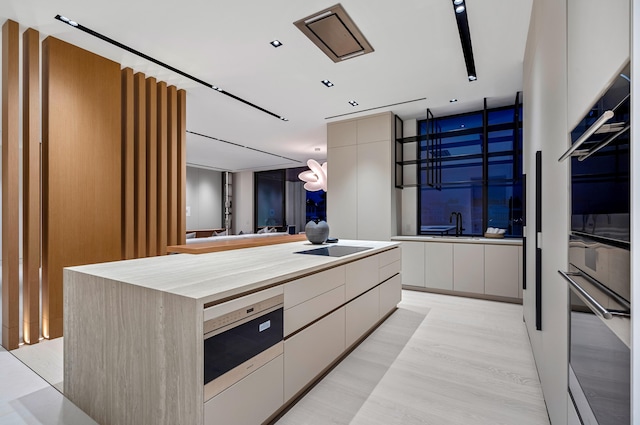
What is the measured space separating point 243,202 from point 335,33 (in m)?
8.61

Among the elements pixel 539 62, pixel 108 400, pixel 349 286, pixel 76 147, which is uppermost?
pixel 539 62

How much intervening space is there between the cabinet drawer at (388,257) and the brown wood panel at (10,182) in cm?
333

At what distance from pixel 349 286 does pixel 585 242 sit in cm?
167

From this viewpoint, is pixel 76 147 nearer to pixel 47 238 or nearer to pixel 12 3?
pixel 47 238

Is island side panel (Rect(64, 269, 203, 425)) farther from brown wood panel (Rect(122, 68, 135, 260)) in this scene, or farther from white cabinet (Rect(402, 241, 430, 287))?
white cabinet (Rect(402, 241, 430, 287))

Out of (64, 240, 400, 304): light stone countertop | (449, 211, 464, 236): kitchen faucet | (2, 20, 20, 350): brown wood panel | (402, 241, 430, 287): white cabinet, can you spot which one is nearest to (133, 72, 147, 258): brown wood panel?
(2, 20, 20, 350): brown wood panel

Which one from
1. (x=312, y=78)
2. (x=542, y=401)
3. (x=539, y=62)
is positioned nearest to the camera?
(x=542, y=401)

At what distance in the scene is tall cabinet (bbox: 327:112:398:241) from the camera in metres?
5.02

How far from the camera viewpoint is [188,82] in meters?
3.90

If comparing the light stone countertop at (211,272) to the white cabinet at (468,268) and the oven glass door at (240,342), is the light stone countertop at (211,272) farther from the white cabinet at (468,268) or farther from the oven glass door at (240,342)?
the white cabinet at (468,268)

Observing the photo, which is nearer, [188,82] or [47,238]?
[47,238]

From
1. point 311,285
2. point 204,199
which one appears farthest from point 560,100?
point 204,199

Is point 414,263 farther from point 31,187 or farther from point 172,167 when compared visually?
point 31,187

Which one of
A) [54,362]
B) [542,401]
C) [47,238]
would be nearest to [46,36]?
[47,238]
